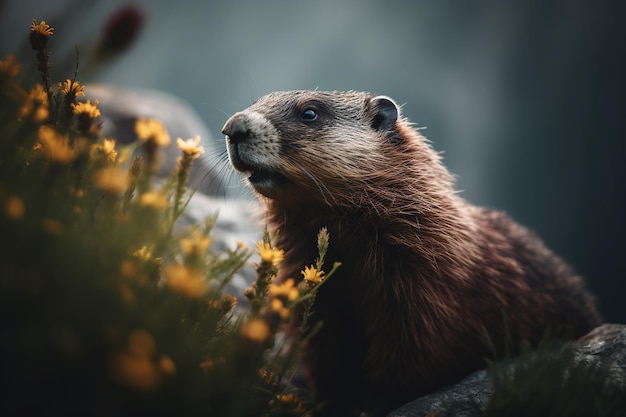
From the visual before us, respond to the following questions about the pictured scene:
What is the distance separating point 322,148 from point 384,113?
452mm

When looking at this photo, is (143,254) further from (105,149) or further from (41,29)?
(41,29)

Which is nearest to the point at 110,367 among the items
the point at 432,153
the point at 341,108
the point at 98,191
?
the point at 98,191

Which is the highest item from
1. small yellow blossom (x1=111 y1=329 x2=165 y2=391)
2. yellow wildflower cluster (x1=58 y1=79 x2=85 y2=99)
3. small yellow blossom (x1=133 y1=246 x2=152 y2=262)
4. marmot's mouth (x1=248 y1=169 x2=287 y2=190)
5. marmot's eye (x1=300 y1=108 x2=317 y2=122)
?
marmot's eye (x1=300 y1=108 x2=317 y2=122)

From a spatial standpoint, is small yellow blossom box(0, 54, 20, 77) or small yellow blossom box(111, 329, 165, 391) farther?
small yellow blossom box(0, 54, 20, 77)

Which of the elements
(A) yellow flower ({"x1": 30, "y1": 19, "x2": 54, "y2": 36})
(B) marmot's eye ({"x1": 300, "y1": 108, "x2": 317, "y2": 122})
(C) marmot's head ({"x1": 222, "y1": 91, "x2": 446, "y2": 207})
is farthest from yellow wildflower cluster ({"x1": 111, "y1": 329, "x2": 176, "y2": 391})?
(B) marmot's eye ({"x1": 300, "y1": 108, "x2": 317, "y2": 122})

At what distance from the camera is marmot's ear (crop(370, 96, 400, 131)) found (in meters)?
2.16

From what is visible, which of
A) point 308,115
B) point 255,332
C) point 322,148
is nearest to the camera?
point 255,332

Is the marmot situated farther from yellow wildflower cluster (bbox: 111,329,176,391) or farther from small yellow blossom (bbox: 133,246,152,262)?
yellow wildflower cluster (bbox: 111,329,176,391)

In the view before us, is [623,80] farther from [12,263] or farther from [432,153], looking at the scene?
[12,263]

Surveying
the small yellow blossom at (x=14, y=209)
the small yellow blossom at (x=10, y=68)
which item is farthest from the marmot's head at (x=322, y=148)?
the small yellow blossom at (x=14, y=209)

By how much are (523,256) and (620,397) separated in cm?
126

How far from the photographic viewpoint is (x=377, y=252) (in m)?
1.88

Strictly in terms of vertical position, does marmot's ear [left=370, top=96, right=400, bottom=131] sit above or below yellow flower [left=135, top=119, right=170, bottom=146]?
above

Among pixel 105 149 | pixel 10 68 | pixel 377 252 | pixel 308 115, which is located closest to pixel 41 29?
pixel 10 68
